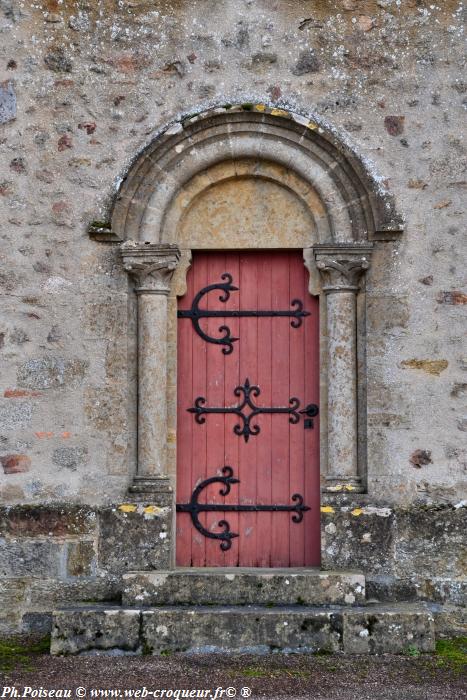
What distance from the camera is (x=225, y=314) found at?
7223 millimetres

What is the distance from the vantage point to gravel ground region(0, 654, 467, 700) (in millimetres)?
5519

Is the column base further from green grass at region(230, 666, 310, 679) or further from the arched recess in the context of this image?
green grass at region(230, 666, 310, 679)

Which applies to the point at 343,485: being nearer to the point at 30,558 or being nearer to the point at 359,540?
the point at 359,540

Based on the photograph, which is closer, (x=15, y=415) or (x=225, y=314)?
(x=15, y=415)

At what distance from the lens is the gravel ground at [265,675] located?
552 centimetres

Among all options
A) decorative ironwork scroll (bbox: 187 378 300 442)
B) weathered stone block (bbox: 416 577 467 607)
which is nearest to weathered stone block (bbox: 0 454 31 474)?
decorative ironwork scroll (bbox: 187 378 300 442)

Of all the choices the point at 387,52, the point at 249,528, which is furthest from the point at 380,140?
the point at 249,528

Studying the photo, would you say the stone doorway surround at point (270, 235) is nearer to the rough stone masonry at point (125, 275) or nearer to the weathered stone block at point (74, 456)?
the rough stone masonry at point (125, 275)

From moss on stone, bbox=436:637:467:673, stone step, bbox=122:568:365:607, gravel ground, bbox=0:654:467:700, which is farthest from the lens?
stone step, bbox=122:568:365:607

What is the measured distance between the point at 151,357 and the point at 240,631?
71.7 inches

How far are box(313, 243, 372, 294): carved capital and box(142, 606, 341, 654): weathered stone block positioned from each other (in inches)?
81.7

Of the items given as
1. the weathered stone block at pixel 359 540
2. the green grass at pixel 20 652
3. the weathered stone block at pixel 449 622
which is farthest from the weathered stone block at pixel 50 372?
the weathered stone block at pixel 449 622

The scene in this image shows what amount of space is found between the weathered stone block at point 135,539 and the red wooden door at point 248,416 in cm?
33

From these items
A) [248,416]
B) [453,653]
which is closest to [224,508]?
[248,416]
